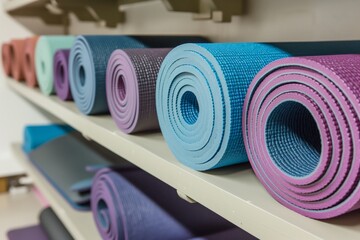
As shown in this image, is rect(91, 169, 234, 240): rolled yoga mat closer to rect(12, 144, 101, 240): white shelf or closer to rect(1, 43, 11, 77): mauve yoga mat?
rect(12, 144, 101, 240): white shelf

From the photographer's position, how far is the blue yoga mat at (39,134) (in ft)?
7.00

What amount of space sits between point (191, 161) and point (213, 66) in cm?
17

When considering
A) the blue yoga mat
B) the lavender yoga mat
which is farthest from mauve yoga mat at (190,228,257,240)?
the blue yoga mat

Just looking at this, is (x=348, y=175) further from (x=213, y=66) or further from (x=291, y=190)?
(x=213, y=66)

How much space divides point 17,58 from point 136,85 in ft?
4.03

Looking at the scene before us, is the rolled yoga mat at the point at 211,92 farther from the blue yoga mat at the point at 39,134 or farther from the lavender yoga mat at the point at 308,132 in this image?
the blue yoga mat at the point at 39,134

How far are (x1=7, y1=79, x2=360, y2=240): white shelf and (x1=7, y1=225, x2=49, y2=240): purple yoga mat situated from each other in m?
1.14

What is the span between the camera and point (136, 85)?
2.79ft

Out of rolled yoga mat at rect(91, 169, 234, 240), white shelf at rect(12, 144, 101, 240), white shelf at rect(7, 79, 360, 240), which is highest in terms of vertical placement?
white shelf at rect(7, 79, 360, 240)

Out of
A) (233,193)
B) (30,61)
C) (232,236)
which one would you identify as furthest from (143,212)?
(30,61)

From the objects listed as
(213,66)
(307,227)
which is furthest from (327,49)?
(307,227)

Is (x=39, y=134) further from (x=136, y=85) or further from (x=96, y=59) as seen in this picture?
(x=136, y=85)

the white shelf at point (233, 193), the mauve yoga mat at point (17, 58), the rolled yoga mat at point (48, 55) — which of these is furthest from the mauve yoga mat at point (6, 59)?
the white shelf at point (233, 193)

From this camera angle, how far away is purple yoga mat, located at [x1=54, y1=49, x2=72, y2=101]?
1292mm
